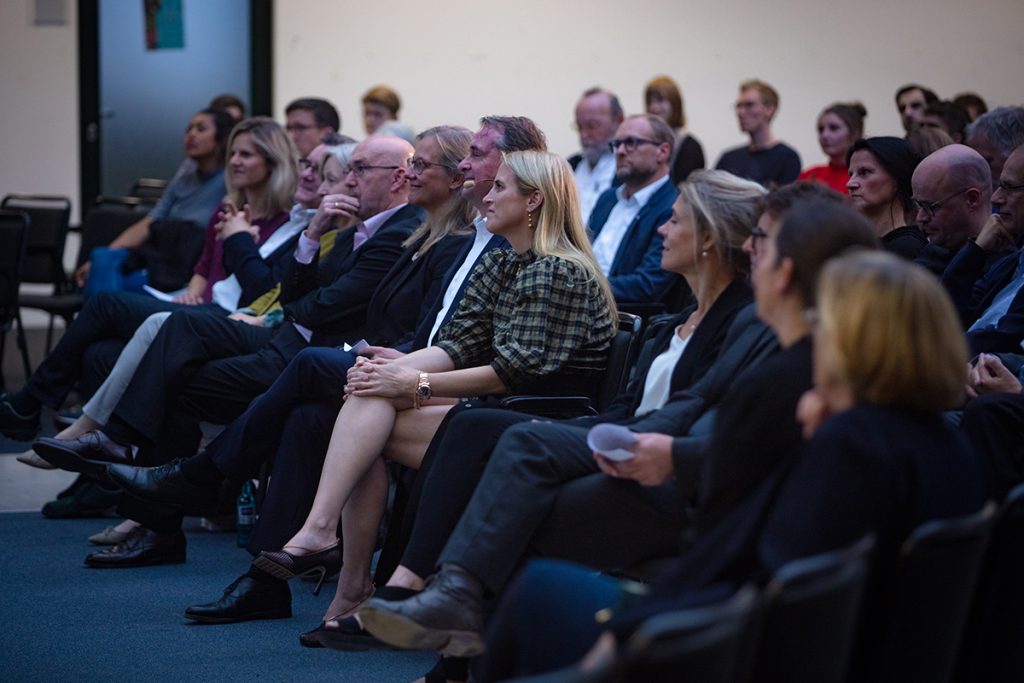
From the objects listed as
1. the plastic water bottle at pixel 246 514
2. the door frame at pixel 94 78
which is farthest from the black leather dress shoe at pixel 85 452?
the door frame at pixel 94 78

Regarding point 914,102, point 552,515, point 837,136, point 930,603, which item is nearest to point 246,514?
point 552,515

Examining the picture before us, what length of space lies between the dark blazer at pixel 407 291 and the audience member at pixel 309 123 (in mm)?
2191

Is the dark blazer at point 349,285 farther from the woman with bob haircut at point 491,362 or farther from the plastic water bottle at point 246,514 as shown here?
the woman with bob haircut at point 491,362

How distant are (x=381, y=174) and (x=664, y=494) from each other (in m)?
1.93

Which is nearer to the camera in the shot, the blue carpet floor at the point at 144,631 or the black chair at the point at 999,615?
the black chair at the point at 999,615

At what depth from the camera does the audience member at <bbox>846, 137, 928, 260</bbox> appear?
11.4 ft

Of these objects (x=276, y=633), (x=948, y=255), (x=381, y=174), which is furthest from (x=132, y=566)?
(x=948, y=255)

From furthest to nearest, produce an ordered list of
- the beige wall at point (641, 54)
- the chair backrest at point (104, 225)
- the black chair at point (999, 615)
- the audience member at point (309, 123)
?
the beige wall at point (641, 54) < the chair backrest at point (104, 225) < the audience member at point (309, 123) < the black chair at point (999, 615)

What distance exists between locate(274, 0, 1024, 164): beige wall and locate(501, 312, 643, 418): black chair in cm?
547

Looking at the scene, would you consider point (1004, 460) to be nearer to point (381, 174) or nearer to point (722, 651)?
point (722, 651)

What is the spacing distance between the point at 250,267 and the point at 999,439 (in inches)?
106

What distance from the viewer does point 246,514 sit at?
4098mm

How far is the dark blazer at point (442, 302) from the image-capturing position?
343 cm

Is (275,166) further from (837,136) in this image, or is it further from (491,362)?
(837,136)
